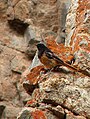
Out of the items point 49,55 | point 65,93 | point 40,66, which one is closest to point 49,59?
point 49,55

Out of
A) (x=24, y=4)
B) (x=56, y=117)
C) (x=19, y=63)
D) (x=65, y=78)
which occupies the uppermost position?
(x=24, y=4)

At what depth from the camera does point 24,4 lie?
10250mm

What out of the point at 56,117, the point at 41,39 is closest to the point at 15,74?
the point at 41,39

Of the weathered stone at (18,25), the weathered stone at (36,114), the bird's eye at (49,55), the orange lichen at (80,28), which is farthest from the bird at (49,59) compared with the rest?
the weathered stone at (18,25)

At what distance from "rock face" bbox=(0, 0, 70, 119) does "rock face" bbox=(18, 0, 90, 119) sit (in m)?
2.34

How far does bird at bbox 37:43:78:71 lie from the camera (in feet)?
21.0

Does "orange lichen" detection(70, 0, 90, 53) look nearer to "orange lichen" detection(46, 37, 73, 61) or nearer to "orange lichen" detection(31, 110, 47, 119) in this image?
"orange lichen" detection(46, 37, 73, 61)

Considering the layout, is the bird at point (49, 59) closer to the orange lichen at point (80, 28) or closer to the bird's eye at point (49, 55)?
the bird's eye at point (49, 55)

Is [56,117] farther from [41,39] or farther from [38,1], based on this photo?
[38,1]

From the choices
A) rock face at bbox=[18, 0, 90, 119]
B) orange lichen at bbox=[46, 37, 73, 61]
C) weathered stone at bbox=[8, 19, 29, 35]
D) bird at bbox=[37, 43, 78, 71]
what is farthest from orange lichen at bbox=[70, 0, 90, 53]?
weathered stone at bbox=[8, 19, 29, 35]

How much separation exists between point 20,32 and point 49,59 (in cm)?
368

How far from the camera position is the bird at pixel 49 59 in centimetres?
639

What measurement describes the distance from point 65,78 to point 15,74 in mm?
3187

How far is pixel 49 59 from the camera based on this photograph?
21.3 ft
